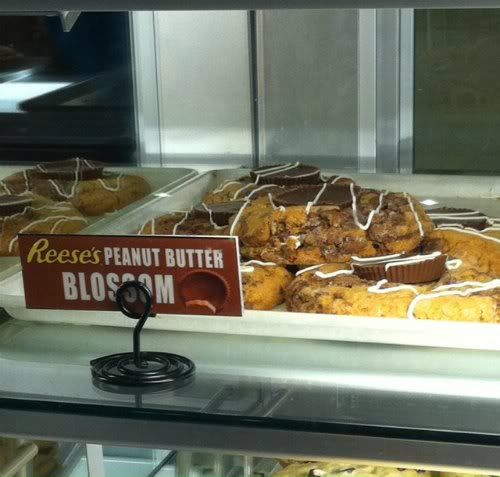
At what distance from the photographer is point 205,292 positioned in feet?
2.84

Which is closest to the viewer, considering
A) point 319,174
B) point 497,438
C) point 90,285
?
point 497,438

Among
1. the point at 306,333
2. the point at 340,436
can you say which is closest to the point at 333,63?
the point at 306,333

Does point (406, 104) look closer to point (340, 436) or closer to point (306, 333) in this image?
point (306, 333)

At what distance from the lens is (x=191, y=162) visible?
120 centimetres

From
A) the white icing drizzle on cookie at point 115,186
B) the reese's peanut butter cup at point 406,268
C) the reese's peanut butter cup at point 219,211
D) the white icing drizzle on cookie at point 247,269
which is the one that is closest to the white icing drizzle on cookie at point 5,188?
the white icing drizzle on cookie at point 115,186

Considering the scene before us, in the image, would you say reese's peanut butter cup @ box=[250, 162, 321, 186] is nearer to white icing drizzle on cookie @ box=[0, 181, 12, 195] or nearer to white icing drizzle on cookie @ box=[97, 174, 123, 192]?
white icing drizzle on cookie @ box=[97, 174, 123, 192]

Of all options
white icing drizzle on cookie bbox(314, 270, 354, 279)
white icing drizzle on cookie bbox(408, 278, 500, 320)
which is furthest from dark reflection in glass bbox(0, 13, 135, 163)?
white icing drizzle on cookie bbox(408, 278, 500, 320)

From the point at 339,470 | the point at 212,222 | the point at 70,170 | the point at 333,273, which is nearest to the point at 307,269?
the point at 333,273

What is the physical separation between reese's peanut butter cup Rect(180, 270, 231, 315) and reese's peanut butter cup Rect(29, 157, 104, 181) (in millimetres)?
403

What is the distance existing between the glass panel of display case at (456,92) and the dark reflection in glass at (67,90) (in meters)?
0.37

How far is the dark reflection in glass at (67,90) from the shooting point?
1.15 m

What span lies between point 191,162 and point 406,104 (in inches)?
11.1

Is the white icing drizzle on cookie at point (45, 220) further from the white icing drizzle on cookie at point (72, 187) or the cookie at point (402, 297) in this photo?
the cookie at point (402, 297)

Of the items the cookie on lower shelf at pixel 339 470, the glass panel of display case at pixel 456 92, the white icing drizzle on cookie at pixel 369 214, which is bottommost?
the cookie on lower shelf at pixel 339 470
